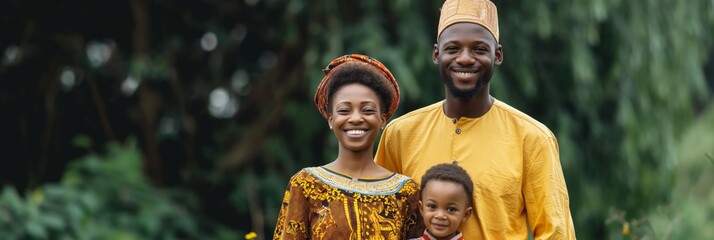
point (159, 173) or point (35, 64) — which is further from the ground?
point (35, 64)

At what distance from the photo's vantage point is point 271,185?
8109 millimetres

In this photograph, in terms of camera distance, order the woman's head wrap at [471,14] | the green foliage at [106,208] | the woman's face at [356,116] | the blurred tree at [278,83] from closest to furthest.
→ 1. the woman's face at [356,116]
2. the woman's head wrap at [471,14]
3. the green foliage at [106,208]
4. the blurred tree at [278,83]

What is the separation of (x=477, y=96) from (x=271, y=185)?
4.63 m

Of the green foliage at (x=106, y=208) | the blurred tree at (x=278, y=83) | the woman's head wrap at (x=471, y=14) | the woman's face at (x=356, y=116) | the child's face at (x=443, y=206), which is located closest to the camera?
the child's face at (x=443, y=206)

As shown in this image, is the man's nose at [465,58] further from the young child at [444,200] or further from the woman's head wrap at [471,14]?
the young child at [444,200]

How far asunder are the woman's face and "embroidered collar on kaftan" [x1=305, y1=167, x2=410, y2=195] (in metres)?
0.09

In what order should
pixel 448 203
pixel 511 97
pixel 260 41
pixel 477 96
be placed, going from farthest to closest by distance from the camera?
pixel 260 41 → pixel 511 97 → pixel 477 96 → pixel 448 203

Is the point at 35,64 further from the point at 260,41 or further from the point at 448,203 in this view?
the point at 448,203

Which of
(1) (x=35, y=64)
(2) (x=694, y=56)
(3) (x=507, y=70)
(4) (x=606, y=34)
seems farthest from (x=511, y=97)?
(1) (x=35, y=64)

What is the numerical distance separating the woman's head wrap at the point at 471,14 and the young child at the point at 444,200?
0.48m

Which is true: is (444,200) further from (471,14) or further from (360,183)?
(471,14)

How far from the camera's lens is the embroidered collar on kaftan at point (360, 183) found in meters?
3.44

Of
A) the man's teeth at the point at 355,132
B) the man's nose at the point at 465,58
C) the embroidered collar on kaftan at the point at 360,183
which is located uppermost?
the man's nose at the point at 465,58

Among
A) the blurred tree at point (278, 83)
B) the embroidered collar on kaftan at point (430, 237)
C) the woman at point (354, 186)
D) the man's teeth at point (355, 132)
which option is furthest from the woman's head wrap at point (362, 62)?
the blurred tree at point (278, 83)
